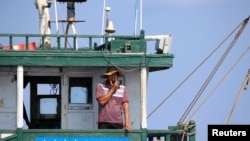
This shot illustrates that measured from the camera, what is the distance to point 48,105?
27609 millimetres

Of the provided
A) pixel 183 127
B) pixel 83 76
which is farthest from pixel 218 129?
pixel 83 76

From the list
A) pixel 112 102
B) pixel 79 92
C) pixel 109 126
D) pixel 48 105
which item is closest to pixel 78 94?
pixel 79 92

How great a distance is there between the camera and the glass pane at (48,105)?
27.5 m

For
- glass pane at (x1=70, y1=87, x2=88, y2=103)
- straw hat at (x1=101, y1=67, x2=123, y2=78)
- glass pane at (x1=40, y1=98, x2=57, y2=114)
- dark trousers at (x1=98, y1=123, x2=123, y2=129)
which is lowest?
dark trousers at (x1=98, y1=123, x2=123, y2=129)

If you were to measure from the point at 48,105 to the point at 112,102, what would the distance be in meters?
2.36

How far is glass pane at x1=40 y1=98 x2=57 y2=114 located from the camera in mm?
27480

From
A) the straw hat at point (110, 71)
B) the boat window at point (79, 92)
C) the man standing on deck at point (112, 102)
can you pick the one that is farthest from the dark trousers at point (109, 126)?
the boat window at point (79, 92)

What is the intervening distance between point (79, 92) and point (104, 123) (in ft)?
4.88

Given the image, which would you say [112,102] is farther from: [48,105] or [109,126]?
[48,105]

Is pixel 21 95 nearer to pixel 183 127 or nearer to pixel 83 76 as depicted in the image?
pixel 83 76

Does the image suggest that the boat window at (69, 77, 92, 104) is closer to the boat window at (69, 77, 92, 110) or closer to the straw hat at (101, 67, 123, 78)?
the boat window at (69, 77, 92, 110)

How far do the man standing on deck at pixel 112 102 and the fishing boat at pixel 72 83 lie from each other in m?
0.20

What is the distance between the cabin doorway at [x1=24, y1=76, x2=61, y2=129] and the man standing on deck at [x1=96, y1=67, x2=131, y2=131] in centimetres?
172

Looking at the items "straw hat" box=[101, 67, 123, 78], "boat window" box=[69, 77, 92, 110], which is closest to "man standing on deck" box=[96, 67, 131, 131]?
"straw hat" box=[101, 67, 123, 78]
